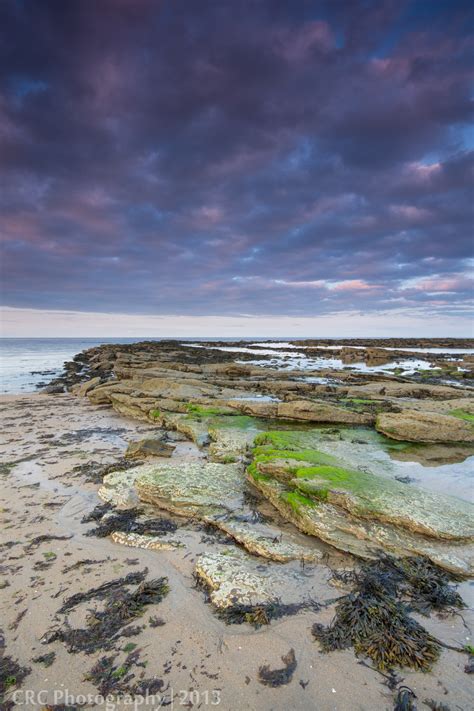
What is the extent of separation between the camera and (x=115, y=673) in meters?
3.26

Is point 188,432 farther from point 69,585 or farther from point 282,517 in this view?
point 69,585

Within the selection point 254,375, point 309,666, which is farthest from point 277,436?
point 254,375

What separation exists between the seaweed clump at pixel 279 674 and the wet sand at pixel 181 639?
0.04m

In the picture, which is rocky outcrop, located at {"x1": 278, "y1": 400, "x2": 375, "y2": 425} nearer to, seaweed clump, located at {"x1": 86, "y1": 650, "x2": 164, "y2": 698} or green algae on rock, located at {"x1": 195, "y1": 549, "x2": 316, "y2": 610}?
green algae on rock, located at {"x1": 195, "y1": 549, "x2": 316, "y2": 610}

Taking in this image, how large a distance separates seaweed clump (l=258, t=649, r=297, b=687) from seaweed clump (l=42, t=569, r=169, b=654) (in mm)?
1426

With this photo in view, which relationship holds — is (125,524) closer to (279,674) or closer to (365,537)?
(279,674)

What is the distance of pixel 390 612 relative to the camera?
12.7 ft

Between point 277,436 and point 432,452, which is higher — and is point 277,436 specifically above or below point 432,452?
above

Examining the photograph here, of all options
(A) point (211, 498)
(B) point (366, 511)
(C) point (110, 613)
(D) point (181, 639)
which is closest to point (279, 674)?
(D) point (181, 639)

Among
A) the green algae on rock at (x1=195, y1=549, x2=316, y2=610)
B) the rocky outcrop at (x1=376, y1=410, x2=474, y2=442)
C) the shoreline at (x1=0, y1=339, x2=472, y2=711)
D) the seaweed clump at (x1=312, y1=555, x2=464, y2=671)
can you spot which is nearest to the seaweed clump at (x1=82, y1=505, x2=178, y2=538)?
the shoreline at (x1=0, y1=339, x2=472, y2=711)

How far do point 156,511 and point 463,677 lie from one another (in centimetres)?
474

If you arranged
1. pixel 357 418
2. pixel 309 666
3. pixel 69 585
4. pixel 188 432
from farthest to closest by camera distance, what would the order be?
pixel 357 418 < pixel 188 432 < pixel 69 585 < pixel 309 666

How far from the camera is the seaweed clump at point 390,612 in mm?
3408

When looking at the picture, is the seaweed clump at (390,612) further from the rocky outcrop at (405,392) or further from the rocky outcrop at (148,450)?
the rocky outcrop at (405,392)
